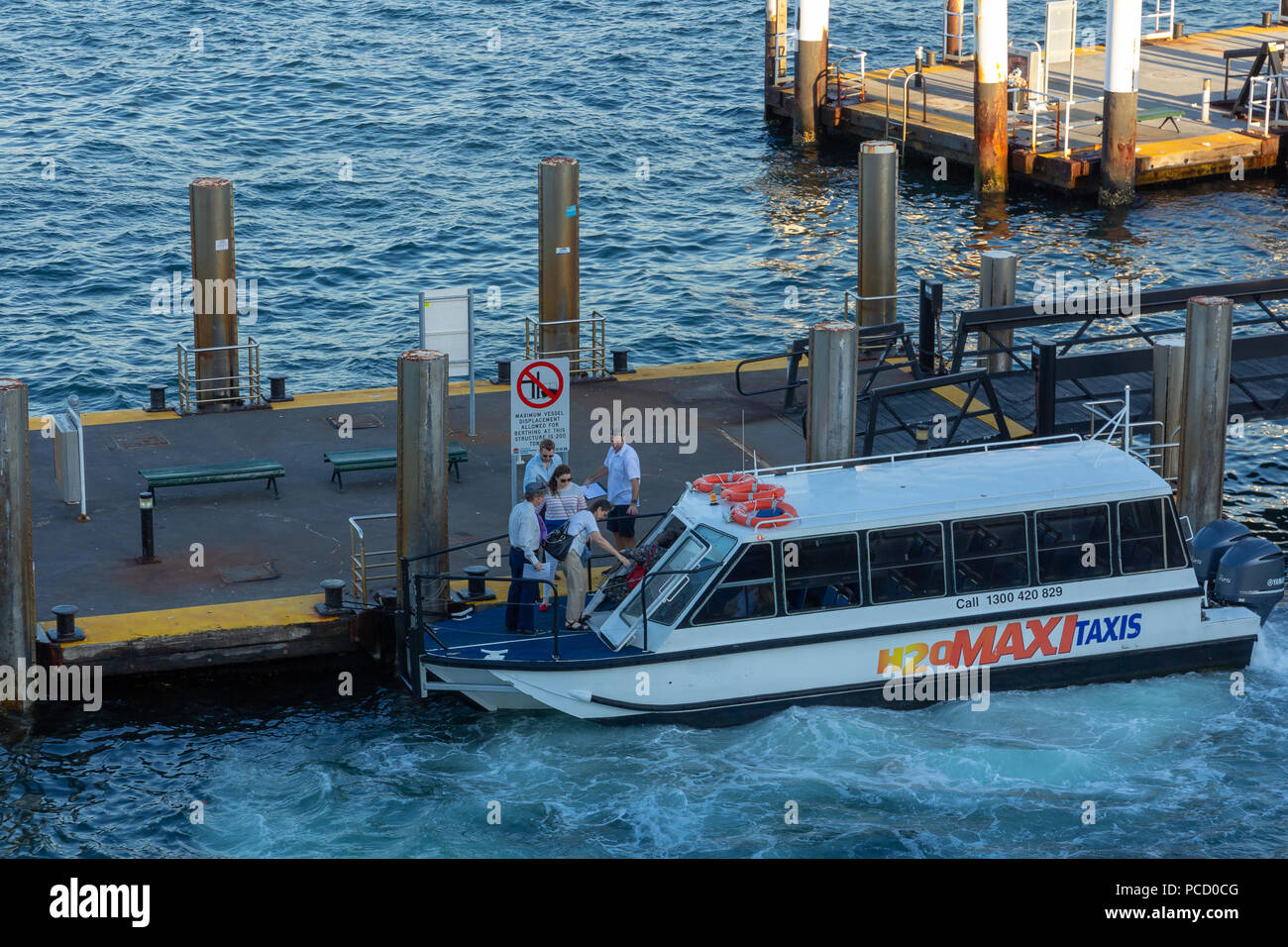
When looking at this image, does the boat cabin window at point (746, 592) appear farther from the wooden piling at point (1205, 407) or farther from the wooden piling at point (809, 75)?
the wooden piling at point (809, 75)

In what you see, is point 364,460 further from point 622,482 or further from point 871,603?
point 871,603

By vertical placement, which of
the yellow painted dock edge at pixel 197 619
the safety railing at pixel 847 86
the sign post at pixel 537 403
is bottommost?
the yellow painted dock edge at pixel 197 619

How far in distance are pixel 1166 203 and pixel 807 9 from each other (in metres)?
9.40

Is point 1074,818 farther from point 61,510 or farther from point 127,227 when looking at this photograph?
point 127,227

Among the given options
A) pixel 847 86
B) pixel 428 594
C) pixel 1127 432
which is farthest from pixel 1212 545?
pixel 847 86

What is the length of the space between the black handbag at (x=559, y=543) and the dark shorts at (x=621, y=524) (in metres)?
1.41

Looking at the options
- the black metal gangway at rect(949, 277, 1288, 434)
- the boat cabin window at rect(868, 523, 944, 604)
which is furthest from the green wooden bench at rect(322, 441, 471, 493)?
the black metal gangway at rect(949, 277, 1288, 434)

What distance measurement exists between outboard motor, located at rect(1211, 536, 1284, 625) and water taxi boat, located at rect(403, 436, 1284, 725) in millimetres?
433

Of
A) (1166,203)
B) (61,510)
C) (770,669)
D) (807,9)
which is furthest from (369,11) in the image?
(770,669)

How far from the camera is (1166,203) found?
41219mm

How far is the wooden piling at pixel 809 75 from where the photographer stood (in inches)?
1752

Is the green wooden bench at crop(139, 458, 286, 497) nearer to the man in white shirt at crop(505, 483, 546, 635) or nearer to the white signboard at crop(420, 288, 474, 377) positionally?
the white signboard at crop(420, 288, 474, 377)

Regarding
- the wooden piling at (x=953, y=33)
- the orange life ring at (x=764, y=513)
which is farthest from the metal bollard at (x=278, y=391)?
the wooden piling at (x=953, y=33)

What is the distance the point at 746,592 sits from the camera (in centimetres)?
1894
